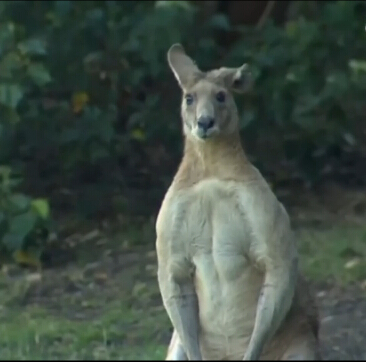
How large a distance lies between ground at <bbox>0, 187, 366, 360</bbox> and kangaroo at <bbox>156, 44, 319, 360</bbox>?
51 centimetres

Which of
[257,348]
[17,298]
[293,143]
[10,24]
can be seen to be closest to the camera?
[257,348]

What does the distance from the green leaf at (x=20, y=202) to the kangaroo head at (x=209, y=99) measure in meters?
2.87

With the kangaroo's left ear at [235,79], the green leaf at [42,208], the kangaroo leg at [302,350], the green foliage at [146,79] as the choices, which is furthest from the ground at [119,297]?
the kangaroo's left ear at [235,79]

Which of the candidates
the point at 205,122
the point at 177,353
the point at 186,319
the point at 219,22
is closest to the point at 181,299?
the point at 186,319

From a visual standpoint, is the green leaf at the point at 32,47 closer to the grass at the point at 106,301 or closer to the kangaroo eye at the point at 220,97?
the grass at the point at 106,301

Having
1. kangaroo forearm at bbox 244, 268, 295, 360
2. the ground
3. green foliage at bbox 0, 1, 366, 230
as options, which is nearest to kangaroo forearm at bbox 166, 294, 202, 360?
kangaroo forearm at bbox 244, 268, 295, 360

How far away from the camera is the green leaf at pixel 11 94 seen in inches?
297

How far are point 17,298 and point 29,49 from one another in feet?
4.74

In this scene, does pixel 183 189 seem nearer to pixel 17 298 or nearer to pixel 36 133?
pixel 17 298

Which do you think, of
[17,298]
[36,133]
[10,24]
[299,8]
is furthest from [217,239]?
[299,8]

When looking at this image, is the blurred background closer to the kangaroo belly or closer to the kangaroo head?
the kangaroo belly

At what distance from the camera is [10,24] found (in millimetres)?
7895

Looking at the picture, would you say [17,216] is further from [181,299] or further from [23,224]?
[181,299]

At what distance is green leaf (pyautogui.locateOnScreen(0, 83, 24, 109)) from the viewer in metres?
7.55
